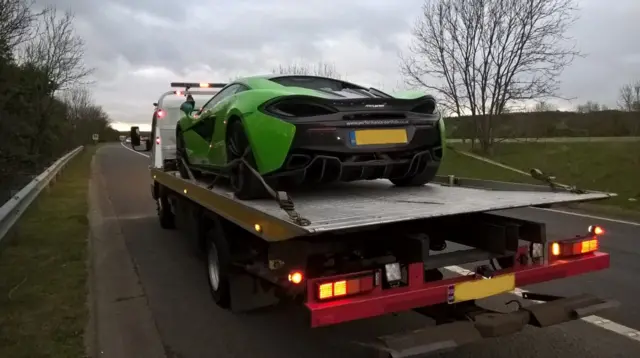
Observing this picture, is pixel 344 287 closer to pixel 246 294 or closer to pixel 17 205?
pixel 246 294

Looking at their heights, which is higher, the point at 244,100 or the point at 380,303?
the point at 244,100

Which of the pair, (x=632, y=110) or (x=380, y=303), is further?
(x=632, y=110)

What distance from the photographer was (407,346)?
329cm

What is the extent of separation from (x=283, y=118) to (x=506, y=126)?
79.0ft

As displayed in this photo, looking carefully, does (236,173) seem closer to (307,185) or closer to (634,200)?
(307,185)

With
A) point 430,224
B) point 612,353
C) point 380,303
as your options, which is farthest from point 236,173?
point 612,353

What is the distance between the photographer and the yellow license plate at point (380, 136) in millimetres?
4684

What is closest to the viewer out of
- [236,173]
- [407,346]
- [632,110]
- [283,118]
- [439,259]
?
[407,346]

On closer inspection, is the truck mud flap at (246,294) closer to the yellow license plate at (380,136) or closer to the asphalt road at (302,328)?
the asphalt road at (302,328)

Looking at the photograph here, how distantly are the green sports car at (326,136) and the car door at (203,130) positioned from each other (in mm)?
770

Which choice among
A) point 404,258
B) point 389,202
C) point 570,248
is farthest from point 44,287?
point 570,248

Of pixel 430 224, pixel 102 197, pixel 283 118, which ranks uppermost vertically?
pixel 283 118

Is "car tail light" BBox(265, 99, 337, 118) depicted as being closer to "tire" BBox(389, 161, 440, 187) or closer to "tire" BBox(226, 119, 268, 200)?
"tire" BBox(226, 119, 268, 200)

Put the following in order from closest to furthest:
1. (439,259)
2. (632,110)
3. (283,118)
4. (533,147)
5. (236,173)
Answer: (439,259), (283,118), (236,173), (533,147), (632,110)
